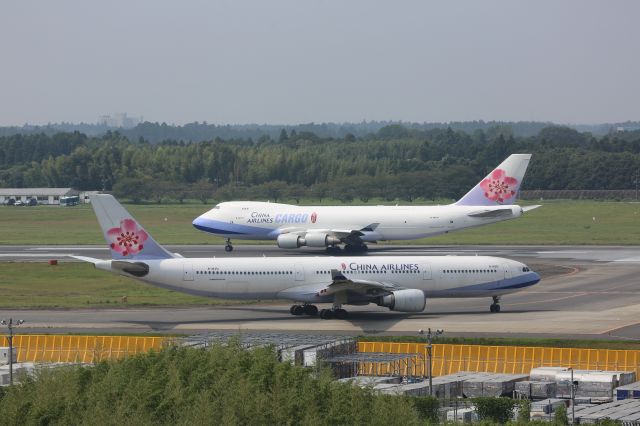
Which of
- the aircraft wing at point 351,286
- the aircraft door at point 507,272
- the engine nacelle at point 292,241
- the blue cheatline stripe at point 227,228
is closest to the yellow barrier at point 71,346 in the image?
the aircraft wing at point 351,286

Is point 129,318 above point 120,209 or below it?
below

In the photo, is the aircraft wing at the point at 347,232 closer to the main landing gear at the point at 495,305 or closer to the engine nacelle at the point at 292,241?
the engine nacelle at the point at 292,241

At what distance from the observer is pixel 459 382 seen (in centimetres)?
4991

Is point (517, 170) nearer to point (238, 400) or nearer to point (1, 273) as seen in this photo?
point (1, 273)

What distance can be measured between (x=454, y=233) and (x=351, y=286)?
62.8 meters

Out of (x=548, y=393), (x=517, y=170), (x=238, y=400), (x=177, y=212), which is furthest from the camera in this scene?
(x=177, y=212)

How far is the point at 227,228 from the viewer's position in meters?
114

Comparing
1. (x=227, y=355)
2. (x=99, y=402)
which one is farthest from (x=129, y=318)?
(x=99, y=402)

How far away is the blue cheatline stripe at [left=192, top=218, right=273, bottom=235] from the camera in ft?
369

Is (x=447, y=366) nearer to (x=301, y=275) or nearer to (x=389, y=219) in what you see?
(x=301, y=275)

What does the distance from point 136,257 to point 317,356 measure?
2126 cm

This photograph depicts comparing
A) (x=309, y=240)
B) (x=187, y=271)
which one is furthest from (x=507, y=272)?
(x=309, y=240)

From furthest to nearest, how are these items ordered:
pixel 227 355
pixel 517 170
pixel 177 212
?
pixel 177 212 < pixel 517 170 < pixel 227 355

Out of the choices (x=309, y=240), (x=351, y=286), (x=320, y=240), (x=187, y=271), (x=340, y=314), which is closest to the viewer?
(x=351, y=286)
